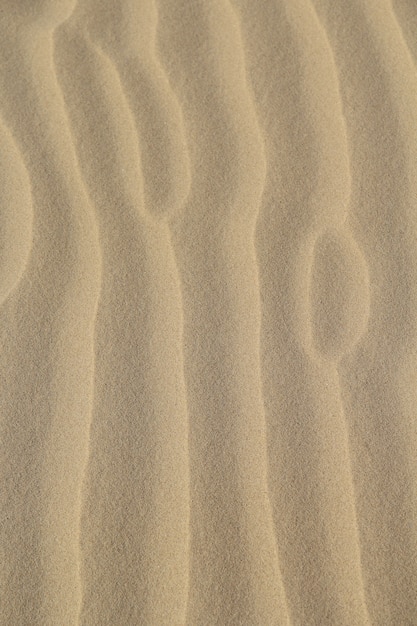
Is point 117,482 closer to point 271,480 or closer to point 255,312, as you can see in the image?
point 271,480

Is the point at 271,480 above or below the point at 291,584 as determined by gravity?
above

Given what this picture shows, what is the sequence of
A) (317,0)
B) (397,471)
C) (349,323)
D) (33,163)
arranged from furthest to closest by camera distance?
(317,0)
(33,163)
(349,323)
(397,471)

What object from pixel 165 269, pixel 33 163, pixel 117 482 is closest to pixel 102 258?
pixel 165 269

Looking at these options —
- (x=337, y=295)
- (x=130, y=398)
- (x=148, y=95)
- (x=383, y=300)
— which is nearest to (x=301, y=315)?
(x=337, y=295)

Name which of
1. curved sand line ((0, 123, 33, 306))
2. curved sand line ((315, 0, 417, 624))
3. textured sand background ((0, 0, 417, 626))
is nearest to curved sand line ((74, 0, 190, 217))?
textured sand background ((0, 0, 417, 626))

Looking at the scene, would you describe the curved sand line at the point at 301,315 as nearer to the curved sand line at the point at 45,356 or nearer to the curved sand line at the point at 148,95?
the curved sand line at the point at 148,95
